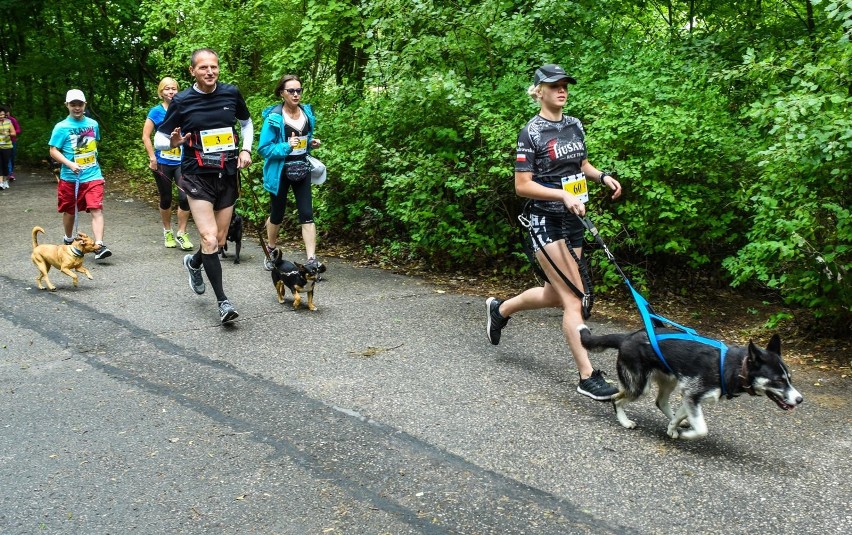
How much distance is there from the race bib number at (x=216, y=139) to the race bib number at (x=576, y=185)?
3.18 m

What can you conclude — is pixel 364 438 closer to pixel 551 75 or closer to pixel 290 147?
pixel 551 75

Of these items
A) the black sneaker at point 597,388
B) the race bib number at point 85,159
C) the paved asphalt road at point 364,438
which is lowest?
the paved asphalt road at point 364,438

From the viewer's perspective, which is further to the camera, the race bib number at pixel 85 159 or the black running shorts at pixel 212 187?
the race bib number at pixel 85 159

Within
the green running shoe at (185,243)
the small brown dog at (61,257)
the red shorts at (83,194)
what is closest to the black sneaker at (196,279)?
the small brown dog at (61,257)

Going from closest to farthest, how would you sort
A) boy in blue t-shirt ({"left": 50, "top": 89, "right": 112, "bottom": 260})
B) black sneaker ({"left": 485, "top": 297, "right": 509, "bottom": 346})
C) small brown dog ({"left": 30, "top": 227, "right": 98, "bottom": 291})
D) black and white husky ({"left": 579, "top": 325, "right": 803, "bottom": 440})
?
black and white husky ({"left": 579, "top": 325, "right": 803, "bottom": 440})
black sneaker ({"left": 485, "top": 297, "right": 509, "bottom": 346})
small brown dog ({"left": 30, "top": 227, "right": 98, "bottom": 291})
boy in blue t-shirt ({"left": 50, "top": 89, "right": 112, "bottom": 260})

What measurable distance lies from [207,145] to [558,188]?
3.23 metres

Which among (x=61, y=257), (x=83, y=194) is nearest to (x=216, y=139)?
(x=61, y=257)

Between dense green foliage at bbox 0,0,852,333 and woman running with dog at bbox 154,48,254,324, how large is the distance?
2.40 meters

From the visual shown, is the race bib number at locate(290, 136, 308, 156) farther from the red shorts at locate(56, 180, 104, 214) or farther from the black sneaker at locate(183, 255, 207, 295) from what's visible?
the red shorts at locate(56, 180, 104, 214)

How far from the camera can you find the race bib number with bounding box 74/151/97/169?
9.55 m

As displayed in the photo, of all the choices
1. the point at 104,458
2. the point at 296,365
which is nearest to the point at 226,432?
the point at 104,458

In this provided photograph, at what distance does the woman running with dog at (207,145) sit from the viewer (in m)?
6.80

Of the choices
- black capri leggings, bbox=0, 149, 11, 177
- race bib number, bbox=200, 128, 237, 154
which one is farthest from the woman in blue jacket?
black capri leggings, bbox=0, 149, 11, 177

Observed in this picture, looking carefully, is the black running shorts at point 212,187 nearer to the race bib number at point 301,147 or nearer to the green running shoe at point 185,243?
the race bib number at point 301,147
